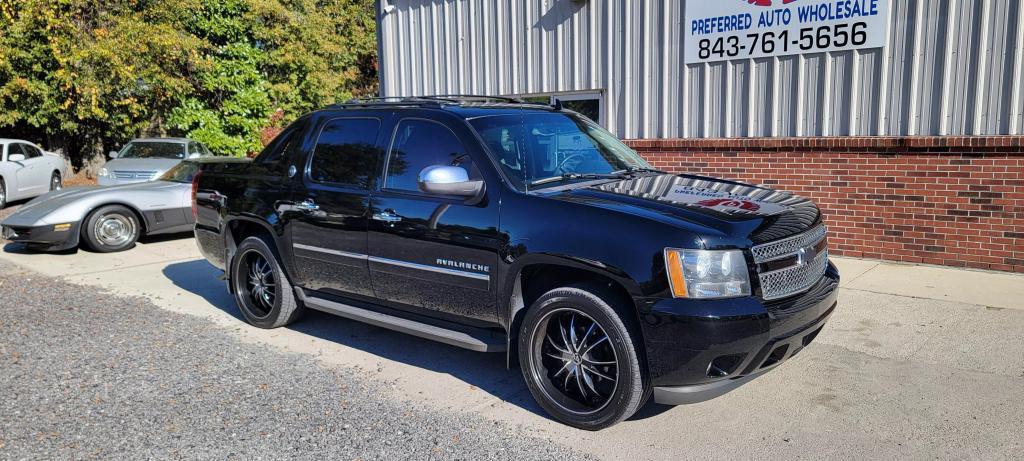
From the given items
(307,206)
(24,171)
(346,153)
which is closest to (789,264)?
(346,153)

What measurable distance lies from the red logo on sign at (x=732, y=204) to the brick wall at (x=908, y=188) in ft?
15.4

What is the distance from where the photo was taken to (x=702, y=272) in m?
3.70

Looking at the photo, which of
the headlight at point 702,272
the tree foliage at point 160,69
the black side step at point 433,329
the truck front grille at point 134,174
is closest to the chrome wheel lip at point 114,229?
the truck front grille at point 134,174

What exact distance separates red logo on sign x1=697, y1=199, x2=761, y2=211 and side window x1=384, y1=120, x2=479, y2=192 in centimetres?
149

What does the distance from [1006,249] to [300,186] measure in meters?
6.86

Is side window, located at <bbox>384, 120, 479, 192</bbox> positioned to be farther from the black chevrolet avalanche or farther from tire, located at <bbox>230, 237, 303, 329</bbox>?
tire, located at <bbox>230, 237, 303, 329</bbox>

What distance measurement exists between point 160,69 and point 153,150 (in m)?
5.20

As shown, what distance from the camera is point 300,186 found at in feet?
18.5

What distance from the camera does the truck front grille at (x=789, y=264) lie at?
383 cm

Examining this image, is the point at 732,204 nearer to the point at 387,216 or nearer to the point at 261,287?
the point at 387,216

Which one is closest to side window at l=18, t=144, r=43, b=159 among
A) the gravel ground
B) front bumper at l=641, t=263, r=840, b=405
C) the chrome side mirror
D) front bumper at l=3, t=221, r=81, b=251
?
front bumper at l=3, t=221, r=81, b=251

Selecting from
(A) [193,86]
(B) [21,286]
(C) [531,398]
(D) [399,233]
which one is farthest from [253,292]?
(A) [193,86]

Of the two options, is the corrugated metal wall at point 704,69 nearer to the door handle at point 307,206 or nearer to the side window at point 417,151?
the side window at point 417,151

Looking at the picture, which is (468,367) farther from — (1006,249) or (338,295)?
(1006,249)
